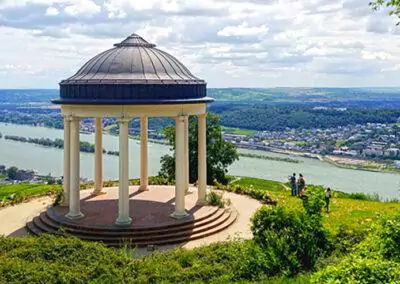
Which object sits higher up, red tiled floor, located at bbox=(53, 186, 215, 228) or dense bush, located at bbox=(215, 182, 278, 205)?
red tiled floor, located at bbox=(53, 186, 215, 228)

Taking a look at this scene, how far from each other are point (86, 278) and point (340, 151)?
9911 cm

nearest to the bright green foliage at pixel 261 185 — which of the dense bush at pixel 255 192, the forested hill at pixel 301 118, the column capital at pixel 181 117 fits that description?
the dense bush at pixel 255 192

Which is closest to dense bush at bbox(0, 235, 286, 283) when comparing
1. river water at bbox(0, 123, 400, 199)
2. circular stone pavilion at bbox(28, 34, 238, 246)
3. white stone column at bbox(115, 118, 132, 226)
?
white stone column at bbox(115, 118, 132, 226)

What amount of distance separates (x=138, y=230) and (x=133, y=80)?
6.06 m

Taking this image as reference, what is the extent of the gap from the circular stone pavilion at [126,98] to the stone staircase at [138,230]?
0.42 metres

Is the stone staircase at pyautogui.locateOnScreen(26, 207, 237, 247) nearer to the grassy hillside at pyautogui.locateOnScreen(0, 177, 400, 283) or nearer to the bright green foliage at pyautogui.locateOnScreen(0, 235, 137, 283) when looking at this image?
the grassy hillside at pyautogui.locateOnScreen(0, 177, 400, 283)

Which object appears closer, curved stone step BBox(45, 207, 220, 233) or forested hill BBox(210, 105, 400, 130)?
curved stone step BBox(45, 207, 220, 233)

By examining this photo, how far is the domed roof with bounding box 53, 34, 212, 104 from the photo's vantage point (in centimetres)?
1878

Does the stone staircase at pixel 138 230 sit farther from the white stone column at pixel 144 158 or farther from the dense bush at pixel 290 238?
the white stone column at pixel 144 158

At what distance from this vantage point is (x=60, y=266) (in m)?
11.7

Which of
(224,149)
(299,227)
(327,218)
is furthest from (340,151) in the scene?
(299,227)

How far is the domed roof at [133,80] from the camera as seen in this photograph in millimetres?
18781

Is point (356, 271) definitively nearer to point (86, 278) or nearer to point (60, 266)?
point (86, 278)

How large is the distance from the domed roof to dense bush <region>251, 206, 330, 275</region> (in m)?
7.09
